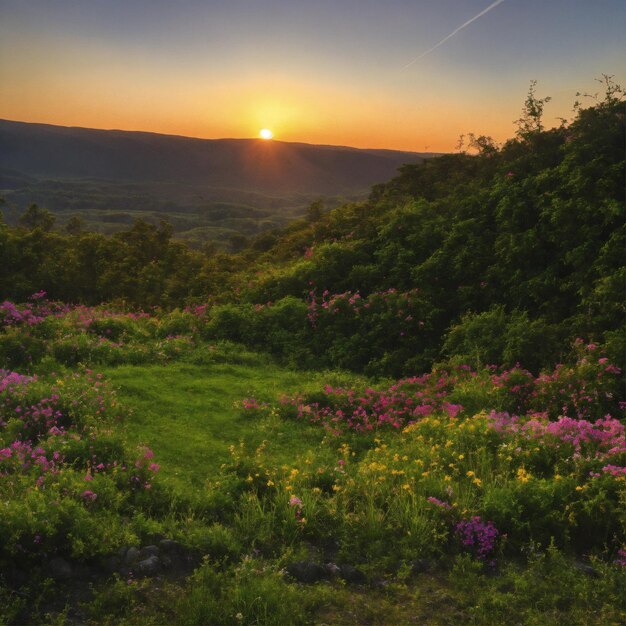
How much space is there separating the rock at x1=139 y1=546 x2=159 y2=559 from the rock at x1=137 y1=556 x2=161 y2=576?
0.36 ft

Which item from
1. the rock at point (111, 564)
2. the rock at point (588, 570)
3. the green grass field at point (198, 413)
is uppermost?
the rock at point (588, 570)

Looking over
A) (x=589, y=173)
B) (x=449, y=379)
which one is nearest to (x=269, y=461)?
(x=449, y=379)

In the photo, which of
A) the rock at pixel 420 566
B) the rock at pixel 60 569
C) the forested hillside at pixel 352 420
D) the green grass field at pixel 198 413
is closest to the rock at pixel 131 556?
the forested hillside at pixel 352 420

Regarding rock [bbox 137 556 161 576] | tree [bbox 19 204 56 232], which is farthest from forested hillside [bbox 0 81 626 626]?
tree [bbox 19 204 56 232]

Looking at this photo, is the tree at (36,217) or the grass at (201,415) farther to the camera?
the tree at (36,217)

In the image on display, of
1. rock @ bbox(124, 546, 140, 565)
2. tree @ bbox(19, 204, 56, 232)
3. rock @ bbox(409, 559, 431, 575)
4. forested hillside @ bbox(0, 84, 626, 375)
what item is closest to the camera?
rock @ bbox(124, 546, 140, 565)

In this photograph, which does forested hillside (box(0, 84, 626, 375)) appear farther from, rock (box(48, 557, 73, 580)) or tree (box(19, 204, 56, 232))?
tree (box(19, 204, 56, 232))

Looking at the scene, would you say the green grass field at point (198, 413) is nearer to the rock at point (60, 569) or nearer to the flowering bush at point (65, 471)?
the flowering bush at point (65, 471)

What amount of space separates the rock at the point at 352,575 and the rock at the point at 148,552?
183cm

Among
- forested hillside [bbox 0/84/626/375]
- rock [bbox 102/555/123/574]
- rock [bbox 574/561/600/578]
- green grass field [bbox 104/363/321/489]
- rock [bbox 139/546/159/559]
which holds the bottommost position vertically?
green grass field [bbox 104/363/321/489]

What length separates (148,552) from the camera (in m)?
5.61

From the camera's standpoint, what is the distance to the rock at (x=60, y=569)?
525 centimetres

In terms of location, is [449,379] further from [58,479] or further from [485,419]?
[58,479]

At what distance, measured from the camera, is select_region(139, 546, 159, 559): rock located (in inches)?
220
